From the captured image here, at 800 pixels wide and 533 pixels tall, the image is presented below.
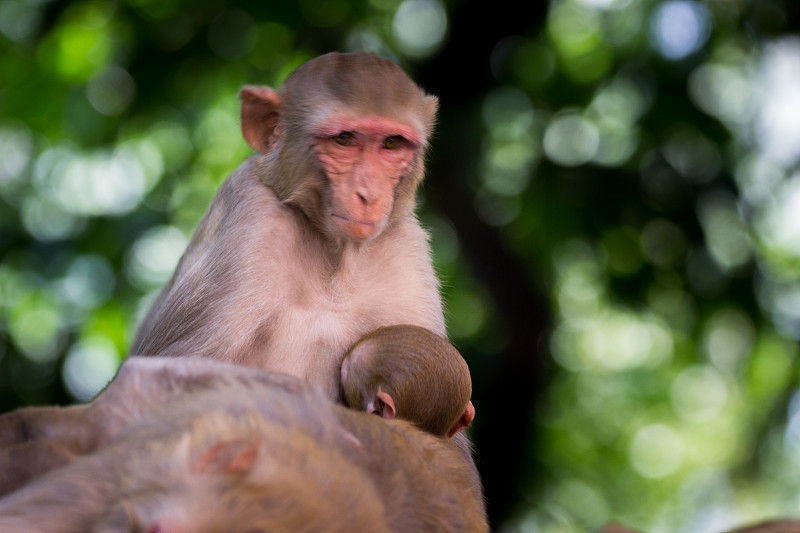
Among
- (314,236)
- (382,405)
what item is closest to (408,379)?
(382,405)

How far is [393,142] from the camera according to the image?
11.4 feet

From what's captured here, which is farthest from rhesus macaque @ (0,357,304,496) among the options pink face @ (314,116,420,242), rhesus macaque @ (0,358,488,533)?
pink face @ (314,116,420,242)

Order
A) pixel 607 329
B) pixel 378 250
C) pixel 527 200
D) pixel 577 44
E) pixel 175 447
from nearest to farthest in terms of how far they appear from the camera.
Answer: pixel 175 447, pixel 378 250, pixel 527 200, pixel 577 44, pixel 607 329

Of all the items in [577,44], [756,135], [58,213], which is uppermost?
[577,44]

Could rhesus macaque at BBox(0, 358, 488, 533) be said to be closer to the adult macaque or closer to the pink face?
the adult macaque

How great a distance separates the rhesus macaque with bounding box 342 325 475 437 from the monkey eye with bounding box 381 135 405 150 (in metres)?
0.65

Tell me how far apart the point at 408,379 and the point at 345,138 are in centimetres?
88

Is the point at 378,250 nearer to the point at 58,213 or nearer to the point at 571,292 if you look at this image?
the point at 58,213

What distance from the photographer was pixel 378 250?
3512 mm

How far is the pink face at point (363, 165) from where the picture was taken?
3.28 meters

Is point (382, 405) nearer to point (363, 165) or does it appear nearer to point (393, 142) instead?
point (363, 165)

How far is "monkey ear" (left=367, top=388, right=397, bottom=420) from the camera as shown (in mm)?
3080

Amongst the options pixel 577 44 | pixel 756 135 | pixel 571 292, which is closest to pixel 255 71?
pixel 577 44

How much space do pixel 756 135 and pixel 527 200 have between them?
70.2 inches
